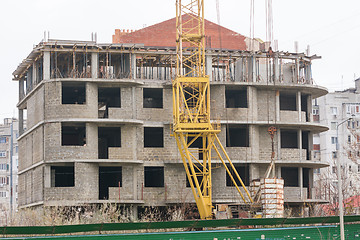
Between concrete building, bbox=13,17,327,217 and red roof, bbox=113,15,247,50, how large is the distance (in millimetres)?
6098

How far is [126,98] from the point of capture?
58.6m

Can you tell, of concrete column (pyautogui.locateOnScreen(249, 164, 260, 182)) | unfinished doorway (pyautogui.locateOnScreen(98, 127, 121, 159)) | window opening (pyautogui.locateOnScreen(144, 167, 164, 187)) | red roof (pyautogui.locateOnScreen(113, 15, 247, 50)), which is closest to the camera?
concrete column (pyautogui.locateOnScreen(249, 164, 260, 182))

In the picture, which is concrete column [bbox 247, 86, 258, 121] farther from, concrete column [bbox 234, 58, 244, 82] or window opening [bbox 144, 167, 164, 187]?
window opening [bbox 144, 167, 164, 187]

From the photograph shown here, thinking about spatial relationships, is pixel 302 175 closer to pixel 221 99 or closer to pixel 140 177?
pixel 221 99

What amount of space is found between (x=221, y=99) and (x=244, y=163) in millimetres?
5426

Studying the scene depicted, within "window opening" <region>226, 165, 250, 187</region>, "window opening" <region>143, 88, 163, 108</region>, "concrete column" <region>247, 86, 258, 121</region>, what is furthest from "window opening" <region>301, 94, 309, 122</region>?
"window opening" <region>143, 88, 163, 108</region>

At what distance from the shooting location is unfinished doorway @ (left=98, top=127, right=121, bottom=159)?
2400 inches

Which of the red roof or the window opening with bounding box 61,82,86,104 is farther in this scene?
the red roof

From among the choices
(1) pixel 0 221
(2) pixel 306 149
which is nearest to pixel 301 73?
(2) pixel 306 149

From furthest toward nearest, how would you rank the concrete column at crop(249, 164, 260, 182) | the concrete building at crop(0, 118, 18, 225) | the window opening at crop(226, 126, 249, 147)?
the concrete building at crop(0, 118, 18, 225) < the window opening at crop(226, 126, 249, 147) < the concrete column at crop(249, 164, 260, 182)

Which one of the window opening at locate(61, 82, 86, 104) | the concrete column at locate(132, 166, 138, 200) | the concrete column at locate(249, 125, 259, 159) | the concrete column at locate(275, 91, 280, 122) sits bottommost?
the concrete column at locate(132, 166, 138, 200)

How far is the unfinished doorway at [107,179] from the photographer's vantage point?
60.4 m

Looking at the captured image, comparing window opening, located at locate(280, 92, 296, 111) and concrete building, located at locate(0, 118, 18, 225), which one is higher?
window opening, located at locate(280, 92, 296, 111)

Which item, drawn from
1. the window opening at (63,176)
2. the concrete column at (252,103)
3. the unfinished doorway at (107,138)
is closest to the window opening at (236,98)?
the concrete column at (252,103)
